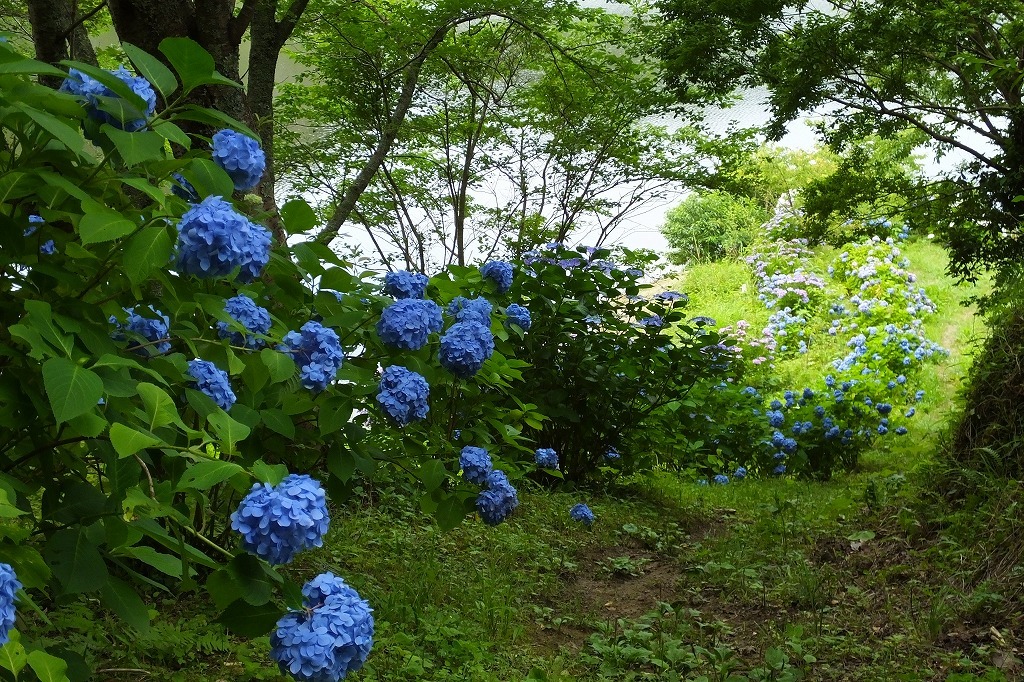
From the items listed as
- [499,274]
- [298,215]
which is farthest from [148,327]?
[499,274]

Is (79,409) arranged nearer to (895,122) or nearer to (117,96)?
(117,96)

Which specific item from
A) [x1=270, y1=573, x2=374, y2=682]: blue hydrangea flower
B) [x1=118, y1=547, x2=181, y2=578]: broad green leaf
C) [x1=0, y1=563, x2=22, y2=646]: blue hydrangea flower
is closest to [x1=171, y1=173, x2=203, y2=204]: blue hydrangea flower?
[x1=118, y1=547, x2=181, y2=578]: broad green leaf

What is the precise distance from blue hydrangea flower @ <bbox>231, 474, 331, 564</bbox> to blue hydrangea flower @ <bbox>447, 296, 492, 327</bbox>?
992 mm

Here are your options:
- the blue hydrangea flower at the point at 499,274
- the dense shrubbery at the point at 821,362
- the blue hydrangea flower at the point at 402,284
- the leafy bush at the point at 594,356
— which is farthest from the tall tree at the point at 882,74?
the blue hydrangea flower at the point at 402,284

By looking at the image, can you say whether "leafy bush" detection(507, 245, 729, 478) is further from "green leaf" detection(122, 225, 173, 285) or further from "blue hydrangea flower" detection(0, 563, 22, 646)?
"blue hydrangea flower" detection(0, 563, 22, 646)

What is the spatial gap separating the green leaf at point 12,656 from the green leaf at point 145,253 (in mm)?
468

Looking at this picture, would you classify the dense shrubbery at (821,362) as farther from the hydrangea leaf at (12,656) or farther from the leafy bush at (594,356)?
the hydrangea leaf at (12,656)

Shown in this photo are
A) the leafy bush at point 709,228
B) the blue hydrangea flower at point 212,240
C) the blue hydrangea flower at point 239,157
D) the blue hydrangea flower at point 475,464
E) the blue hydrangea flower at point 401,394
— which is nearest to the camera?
the blue hydrangea flower at point 212,240

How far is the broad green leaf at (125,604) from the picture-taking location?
127cm

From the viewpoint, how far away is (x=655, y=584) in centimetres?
344

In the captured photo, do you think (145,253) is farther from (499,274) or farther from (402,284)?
(499,274)

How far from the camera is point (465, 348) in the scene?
2018 millimetres

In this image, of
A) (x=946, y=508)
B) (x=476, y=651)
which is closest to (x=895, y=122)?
(x=946, y=508)

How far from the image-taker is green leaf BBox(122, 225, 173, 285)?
1.21m
